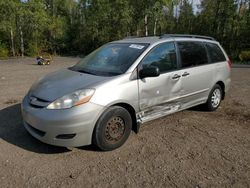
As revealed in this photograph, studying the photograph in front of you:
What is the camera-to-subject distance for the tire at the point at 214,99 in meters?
5.38

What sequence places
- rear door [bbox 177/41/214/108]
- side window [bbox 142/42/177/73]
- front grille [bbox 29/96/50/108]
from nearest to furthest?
front grille [bbox 29/96/50/108], side window [bbox 142/42/177/73], rear door [bbox 177/41/214/108]

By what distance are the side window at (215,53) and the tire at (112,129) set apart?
8.79ft

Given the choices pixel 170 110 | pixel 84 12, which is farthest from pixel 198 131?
pixel 84 12

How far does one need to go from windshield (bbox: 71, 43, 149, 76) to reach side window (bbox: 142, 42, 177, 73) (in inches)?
6.8

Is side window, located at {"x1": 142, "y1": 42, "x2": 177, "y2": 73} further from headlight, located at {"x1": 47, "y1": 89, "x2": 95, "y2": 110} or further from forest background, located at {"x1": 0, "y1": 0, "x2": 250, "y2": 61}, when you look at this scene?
forest background, located at {"x1": 0, "y1": 0, "x2": 250, "y2": 61}

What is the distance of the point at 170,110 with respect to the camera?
14.6 ft

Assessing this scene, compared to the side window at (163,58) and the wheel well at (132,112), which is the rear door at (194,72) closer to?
the side window at (163,58)

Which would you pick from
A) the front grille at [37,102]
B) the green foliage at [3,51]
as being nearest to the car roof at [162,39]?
the front grille at [37,102]

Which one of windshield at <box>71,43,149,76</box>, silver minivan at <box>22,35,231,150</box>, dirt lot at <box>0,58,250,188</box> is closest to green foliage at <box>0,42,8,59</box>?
dirt lot at <box>0,58,250,188</box>

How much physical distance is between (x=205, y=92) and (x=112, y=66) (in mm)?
2272

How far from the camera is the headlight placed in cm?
327

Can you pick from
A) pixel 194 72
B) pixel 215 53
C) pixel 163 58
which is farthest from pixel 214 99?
pixel 163 58

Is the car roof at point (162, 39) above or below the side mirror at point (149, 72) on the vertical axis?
above

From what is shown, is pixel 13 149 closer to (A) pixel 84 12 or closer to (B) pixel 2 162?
(B) pixel 2 162
